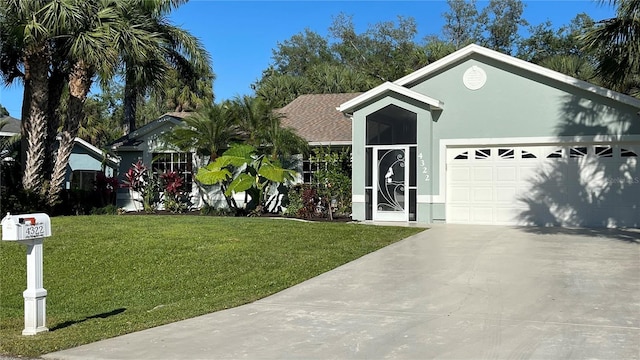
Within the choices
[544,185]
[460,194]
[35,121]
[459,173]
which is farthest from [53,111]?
[544,185]

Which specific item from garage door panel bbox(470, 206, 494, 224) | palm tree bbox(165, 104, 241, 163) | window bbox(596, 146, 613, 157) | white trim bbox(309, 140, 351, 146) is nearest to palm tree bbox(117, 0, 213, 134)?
palm tree bbox(165, 104, 241, 163)

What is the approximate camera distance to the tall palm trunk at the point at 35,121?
1684 cm

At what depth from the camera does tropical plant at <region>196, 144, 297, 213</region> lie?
17.1 meters

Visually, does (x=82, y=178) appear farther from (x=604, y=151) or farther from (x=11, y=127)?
(x=604, y=151)

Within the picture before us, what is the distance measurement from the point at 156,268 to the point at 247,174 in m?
7.94

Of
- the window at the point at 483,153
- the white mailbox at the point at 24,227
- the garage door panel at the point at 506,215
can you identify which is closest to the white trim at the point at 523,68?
the window at the point at 483,153

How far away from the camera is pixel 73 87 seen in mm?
17344

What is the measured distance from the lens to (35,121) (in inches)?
672

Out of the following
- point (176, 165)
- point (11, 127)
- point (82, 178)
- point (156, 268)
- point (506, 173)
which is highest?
point (11, 127)

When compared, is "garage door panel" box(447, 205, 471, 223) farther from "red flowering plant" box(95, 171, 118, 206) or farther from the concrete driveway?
"red flowering plant" box(95, 171, 118, 206)

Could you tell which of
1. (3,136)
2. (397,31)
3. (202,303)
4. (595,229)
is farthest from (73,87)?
(397,31)

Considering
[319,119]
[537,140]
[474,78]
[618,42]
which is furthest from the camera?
[319,119]

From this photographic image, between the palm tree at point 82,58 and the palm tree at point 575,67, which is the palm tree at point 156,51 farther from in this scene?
the palm tree at point 575,67

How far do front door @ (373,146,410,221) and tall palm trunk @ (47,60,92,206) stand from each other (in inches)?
361
